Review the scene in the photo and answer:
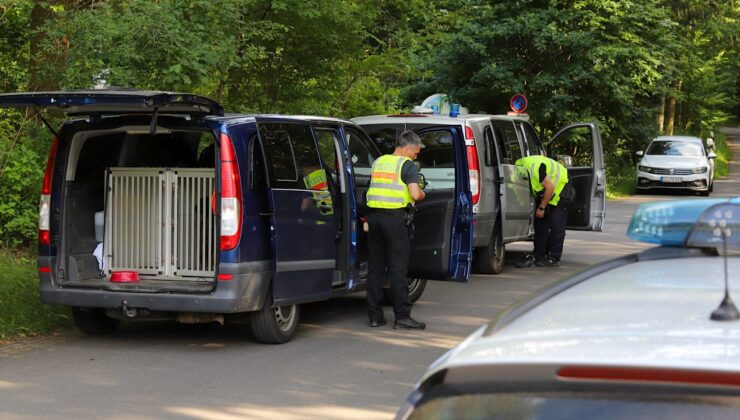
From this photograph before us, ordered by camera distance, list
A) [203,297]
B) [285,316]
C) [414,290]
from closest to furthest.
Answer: [203,297]
[285,316]
[414,290]

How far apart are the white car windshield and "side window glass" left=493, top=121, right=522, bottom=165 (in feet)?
63.2

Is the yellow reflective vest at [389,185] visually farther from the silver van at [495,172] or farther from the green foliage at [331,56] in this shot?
the green foliage at [331,56]

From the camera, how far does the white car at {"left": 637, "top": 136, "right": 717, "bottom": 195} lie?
3058 cm

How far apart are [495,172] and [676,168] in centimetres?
1951

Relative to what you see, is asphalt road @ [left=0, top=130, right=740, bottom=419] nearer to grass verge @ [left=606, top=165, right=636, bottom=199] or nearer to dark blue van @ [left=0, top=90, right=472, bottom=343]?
dark blue van @ [left=0, top=90, right=472, bottom=343]

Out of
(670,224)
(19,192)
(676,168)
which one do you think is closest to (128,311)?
(19,192)

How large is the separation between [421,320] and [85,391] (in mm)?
3742

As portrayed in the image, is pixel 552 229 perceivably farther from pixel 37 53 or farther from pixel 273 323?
pixel 37 53

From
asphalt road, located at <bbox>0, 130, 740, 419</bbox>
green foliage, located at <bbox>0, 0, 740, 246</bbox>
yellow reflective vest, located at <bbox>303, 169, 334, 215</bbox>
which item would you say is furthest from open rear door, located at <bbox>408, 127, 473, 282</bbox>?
green foliage, located at <bbox>0, 0, 740, 246</bbox>

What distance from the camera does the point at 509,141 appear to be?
13.4 meters

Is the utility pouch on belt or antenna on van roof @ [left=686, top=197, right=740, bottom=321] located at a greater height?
antenna on van roof @ [left=686, top=197, right=740, bottom=321]

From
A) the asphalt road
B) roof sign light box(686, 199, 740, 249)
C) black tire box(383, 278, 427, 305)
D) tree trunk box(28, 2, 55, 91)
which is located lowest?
the asphalt road

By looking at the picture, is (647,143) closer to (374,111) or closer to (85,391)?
(374,111)

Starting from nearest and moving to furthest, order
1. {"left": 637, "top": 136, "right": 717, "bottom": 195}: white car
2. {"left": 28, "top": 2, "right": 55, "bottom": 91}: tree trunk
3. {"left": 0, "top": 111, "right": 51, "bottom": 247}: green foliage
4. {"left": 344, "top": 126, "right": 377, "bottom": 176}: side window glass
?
{"left": 344, "top": 126, "right": 377, "bottom": 176}: side window glass < {"left": 0, "top": 111, "right": 51, "bottom": 247}: green foliage < {"left": 28, "top": 2, "right": 55, "bottom": 91}: tree trunk < {"left": 637, "top": 136, "right": 717, "bottom": 195}: white car
